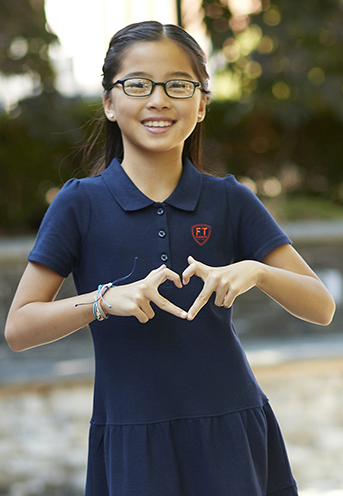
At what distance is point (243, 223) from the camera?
54.1 inches

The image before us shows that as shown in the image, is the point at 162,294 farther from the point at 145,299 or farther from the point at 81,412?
the point at 81,412

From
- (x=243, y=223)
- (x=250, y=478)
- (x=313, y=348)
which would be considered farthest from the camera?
(x=313, y=348)

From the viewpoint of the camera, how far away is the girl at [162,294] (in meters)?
1.25

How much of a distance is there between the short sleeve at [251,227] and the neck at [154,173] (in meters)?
0.14

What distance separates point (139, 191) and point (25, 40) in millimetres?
6003

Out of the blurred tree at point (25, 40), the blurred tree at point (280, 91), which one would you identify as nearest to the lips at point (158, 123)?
the blurred tree at point (25, 40)

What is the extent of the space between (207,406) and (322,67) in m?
7.15

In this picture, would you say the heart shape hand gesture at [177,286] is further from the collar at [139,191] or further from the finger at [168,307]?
the collar at [139,191]

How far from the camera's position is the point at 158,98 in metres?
Result: 1.28

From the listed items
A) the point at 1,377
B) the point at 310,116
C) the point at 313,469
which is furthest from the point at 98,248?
the point at 310,116

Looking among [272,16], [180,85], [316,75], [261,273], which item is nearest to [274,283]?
[261,273]

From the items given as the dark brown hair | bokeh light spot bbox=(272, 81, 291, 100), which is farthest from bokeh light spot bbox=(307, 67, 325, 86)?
the dark brown hair

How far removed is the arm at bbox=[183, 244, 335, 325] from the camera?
1.16 metres

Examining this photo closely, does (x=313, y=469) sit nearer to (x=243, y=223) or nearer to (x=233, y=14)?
(x=243, y=223)
